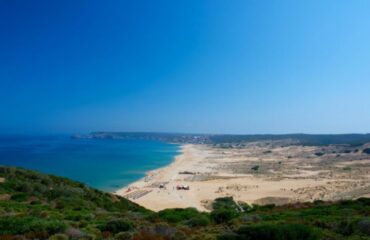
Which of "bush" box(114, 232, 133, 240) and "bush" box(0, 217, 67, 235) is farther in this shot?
"bush" box(0, 217, 67, 235)

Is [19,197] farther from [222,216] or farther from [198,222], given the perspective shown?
[222,216]

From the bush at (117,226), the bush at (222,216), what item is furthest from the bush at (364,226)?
the bush at (117,226)

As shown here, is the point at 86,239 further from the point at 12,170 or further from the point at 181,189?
the point at 181,189

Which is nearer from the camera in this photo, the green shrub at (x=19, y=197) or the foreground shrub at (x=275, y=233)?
the foreground shrub at (x=275, y=233)

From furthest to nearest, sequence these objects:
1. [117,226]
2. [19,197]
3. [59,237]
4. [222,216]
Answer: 1. [19,197]
2. [222,216]
3. [117,226]
4. [59,237]

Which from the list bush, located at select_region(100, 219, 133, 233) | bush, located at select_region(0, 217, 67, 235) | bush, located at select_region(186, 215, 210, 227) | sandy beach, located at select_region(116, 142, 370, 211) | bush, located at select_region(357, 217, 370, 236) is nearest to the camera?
bush, located at select_region(0, 217, 67, 235)

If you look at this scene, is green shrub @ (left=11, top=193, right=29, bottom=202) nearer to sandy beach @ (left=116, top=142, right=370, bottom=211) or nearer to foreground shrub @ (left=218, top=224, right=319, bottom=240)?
foreground shrub @ (left=218, top=224, right=319, bottom=240)

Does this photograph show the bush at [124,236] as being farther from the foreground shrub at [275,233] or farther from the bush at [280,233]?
the bush at [280,233]

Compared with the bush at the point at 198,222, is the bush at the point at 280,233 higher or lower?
higher

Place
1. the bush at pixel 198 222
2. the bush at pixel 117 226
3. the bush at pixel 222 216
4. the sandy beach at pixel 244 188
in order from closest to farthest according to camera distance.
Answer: the bush at pixel 117 226, the bush at pixel 198 222, the bush at pixel 222 216, the sandy beach at pixel 244 188

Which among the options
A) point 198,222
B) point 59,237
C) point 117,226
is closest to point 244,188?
point 198,222

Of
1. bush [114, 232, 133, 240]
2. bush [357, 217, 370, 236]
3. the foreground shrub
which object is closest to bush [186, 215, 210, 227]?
the foreground shrub

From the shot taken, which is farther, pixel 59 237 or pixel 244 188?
pixel 244 188
